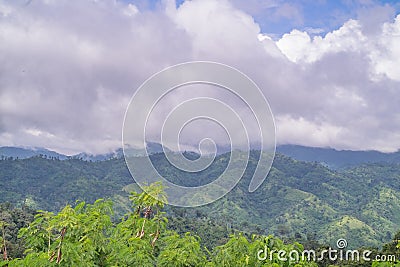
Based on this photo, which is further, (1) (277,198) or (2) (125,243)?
(1) (277,198)

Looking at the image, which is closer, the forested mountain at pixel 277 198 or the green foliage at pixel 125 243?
the green foliage at pixel 125 243

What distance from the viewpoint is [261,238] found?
5297mm

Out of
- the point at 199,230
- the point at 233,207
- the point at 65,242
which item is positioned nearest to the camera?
the point at 65,242

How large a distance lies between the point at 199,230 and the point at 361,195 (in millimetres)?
99934

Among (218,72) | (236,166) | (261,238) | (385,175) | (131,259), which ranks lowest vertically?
(131,259)

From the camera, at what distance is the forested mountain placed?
10362 centimetres

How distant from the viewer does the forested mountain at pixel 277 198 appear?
Answer: 103625 millimetres

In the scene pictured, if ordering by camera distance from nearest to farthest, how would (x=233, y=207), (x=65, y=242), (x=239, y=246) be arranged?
(x=65, y=242) → (x=239, y=246) → (x=233, y=207)

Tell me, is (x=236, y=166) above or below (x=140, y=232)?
above

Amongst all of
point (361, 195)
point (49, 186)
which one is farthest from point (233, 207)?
point (49, 186)

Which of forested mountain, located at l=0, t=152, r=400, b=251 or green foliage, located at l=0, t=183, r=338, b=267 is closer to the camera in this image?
green foliage, located at l=0, t=183, r=338, b=267

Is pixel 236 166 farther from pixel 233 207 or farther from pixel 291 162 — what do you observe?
pixel 291 162

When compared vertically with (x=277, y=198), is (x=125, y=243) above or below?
below

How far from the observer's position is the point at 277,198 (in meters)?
141
